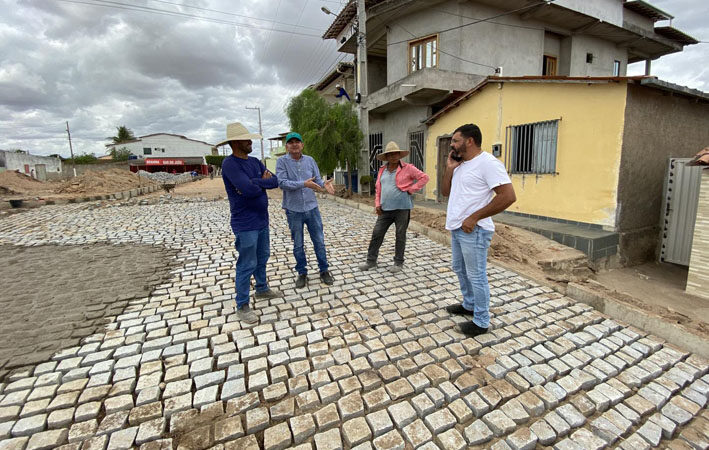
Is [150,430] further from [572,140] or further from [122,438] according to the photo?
[572,140]

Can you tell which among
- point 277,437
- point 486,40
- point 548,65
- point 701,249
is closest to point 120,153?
point 486,40

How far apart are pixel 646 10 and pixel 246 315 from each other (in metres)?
23.0

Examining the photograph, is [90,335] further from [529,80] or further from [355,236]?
[529,80]

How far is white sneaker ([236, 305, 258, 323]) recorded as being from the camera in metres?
3.39

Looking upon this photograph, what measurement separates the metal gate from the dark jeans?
6.50m

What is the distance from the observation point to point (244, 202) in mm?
3422

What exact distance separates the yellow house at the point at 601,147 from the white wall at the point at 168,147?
61.0m

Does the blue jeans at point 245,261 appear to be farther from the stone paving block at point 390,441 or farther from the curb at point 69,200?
the curb at point 69,200

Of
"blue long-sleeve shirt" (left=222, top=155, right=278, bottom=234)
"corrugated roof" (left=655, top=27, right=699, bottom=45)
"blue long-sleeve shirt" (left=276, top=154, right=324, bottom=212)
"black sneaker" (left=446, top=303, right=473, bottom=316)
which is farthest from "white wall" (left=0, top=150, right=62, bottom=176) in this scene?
"corrugated roof" (left=655, top=27, right=699, bottom=45)

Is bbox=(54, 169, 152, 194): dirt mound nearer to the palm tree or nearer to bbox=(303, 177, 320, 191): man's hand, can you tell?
bbox=(303, 177, 320, 191): man's hand

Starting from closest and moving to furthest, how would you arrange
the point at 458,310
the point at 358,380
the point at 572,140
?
1. the point at 358,380
2. the point at 458,310
3. the point at 572,140

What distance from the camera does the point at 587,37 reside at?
1572 centimetres

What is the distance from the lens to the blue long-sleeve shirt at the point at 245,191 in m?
3.30

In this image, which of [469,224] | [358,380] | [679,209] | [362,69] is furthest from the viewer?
[362,69]
